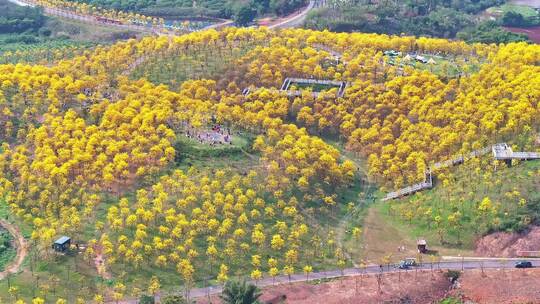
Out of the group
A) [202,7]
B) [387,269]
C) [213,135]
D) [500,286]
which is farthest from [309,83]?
[202,7]

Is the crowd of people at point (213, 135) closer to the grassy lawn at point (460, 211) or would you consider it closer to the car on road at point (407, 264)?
the grassy lawn at point (460, 211)

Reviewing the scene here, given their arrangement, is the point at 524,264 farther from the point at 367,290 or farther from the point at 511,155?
the point at 511,155

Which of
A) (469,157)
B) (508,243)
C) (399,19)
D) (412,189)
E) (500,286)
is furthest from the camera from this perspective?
(399,19)

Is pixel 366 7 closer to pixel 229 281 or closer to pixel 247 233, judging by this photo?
pixel 247 233

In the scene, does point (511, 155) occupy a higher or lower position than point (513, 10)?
higher

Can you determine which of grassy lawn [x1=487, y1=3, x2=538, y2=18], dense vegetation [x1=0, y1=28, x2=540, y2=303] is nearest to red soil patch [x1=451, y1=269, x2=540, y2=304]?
dense vegetation [x1=0, y1=28, x2=540, y2=303]

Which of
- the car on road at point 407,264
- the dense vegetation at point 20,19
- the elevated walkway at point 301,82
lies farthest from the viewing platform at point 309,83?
the dense vegetation at point 20,19

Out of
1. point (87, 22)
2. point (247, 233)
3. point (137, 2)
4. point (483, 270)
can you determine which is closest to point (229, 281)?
point (247, 233)
